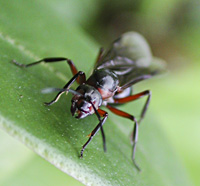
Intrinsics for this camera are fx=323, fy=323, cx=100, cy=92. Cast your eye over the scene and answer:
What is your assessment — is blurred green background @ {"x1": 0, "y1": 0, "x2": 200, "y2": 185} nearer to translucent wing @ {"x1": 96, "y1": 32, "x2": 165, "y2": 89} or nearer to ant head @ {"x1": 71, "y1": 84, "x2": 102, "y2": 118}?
translucent wing @ {"x1": 96, "y1": 32, "x2": 165, "y2": 89}

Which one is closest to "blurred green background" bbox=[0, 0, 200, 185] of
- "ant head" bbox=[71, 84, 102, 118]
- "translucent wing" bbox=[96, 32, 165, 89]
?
"translucent wing" bbox=[96, 32, 165, 89]

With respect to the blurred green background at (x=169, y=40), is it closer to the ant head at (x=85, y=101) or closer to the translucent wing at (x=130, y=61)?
the translucent wing at (x=130, y=61)

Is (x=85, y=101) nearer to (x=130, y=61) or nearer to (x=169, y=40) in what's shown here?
(x=130, y=61)

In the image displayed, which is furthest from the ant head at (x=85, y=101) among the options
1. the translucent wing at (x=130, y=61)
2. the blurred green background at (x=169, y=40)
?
the blurred green background at (x=169, y=40)

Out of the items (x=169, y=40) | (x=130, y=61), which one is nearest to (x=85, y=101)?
(x=130, y=61)

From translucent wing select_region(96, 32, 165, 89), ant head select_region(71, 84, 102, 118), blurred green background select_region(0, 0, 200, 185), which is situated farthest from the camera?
blurred green background select_region(0, 0, 200, 185)
